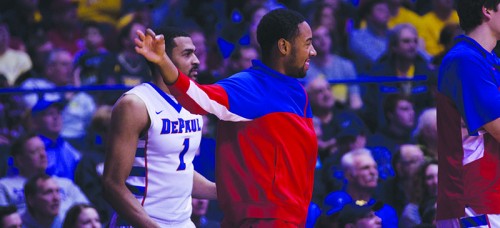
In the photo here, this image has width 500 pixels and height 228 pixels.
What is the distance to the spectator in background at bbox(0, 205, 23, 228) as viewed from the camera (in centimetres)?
756

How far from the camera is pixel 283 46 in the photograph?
4.98 m

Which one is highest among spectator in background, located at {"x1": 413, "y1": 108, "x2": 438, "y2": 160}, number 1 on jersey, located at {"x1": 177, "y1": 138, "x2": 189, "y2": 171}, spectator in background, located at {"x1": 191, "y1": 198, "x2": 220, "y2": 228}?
number 1 on jersey, located at {"x1": 177, "y1": 138, "x2": 189, "y2": 171}

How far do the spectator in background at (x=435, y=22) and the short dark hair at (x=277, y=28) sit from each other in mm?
7010

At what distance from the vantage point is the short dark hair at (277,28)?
4.97 m

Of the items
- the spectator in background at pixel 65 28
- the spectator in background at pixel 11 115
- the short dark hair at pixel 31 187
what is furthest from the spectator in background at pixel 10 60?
→ the short dark hair at pixel 31 187

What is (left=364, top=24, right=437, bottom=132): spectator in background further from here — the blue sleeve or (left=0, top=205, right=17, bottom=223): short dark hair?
the blue sleeve

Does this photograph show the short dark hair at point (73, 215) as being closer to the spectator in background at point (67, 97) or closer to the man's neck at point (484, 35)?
the spectator in background at point (67, 97)

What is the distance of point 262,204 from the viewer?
482 centimetres

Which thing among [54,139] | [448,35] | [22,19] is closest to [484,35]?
[54,139]

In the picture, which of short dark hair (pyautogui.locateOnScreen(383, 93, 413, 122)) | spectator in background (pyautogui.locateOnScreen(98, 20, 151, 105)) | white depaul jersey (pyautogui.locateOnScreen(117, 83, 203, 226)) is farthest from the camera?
spectator in background (pyautogui.locateOnScreen(98, 20, 151, 105))

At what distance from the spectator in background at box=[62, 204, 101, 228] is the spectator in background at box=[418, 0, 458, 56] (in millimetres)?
5421

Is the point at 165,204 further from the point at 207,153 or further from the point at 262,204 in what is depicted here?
the point at 207,153

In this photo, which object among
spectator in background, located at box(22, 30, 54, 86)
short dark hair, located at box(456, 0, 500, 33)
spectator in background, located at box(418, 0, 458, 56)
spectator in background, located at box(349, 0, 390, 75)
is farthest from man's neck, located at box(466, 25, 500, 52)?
spectator in background, located at box(418, 0, 458, 56)

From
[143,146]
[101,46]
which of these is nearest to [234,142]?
[143,146]
